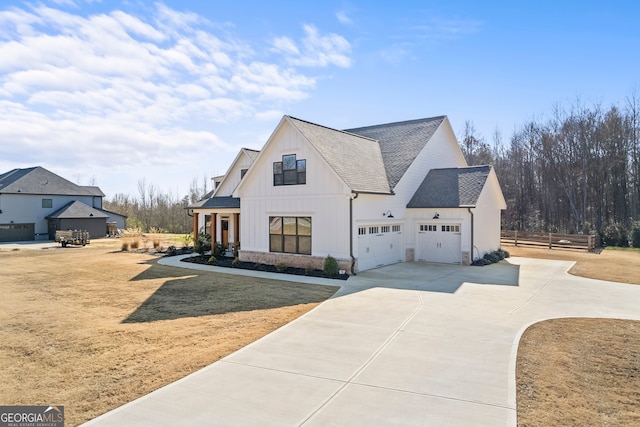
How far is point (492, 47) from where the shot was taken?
15.7m

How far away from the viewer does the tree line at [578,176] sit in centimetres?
3259

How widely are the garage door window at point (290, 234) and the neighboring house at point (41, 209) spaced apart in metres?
29.8

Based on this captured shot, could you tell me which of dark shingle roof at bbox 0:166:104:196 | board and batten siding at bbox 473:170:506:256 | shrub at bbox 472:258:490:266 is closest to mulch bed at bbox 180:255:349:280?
shrub at bbox 472:258:490:266

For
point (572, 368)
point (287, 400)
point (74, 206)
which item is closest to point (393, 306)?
point (572, 368)

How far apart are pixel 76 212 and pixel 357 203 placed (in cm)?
3515

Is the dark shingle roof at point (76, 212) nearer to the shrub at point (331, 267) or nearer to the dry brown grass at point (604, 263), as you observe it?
the shrub at point (331, 267)

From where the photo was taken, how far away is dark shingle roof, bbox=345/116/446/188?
825 inches

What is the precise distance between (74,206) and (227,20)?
3764cm

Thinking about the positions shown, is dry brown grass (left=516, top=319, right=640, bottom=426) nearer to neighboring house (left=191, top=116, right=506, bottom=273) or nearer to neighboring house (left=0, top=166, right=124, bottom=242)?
neighboring house (left=191, top=116, right=506, bottom=273)

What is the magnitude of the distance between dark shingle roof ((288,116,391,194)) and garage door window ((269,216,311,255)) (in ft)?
9.20

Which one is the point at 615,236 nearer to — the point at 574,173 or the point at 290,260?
the point at 574,173

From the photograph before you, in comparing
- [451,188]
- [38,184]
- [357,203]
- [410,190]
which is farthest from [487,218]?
[38,184]

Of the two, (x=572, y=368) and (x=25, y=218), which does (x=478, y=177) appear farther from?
(x=25, y=218)

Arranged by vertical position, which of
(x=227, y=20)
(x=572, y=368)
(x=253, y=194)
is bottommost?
(x=572, y=368)
